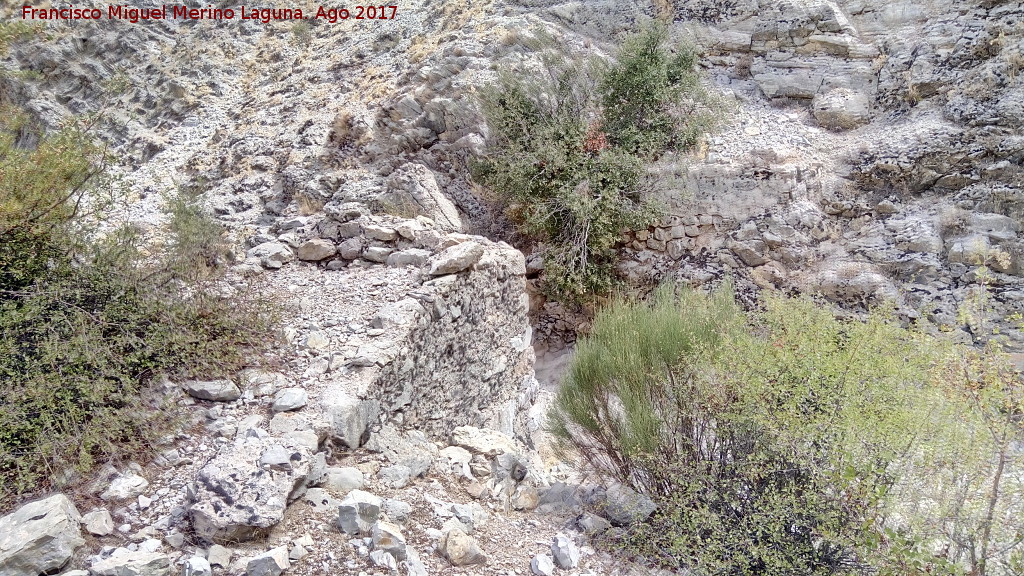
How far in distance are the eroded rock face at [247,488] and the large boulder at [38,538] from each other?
1.77 feet

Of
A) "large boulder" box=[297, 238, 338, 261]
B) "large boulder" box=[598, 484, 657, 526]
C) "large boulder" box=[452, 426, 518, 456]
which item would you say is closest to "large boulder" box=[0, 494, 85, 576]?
"large boulder" box=[452, 426, 518, 456]

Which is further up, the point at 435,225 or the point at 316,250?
the point at 435,225

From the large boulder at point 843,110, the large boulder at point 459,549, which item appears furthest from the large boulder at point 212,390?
the large boulder at point 843,110

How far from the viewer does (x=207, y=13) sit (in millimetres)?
14672

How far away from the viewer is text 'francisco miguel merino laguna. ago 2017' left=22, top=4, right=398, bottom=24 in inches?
522

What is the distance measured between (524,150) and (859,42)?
7199 mm

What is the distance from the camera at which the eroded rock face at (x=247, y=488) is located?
2848 mm

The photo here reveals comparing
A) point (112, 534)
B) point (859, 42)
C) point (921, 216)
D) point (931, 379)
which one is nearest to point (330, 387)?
point (112, 534)

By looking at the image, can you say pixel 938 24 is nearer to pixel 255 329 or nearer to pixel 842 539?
pixel 842 539

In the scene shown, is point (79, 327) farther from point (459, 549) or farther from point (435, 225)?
point (435, 225)

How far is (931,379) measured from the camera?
125 inches

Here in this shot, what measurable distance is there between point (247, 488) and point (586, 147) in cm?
793

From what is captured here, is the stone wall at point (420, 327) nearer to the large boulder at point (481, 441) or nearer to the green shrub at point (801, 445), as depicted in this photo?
the large boulder at point (481, 441)

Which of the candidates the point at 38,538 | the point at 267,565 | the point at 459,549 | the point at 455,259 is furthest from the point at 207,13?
the point at 459,549
